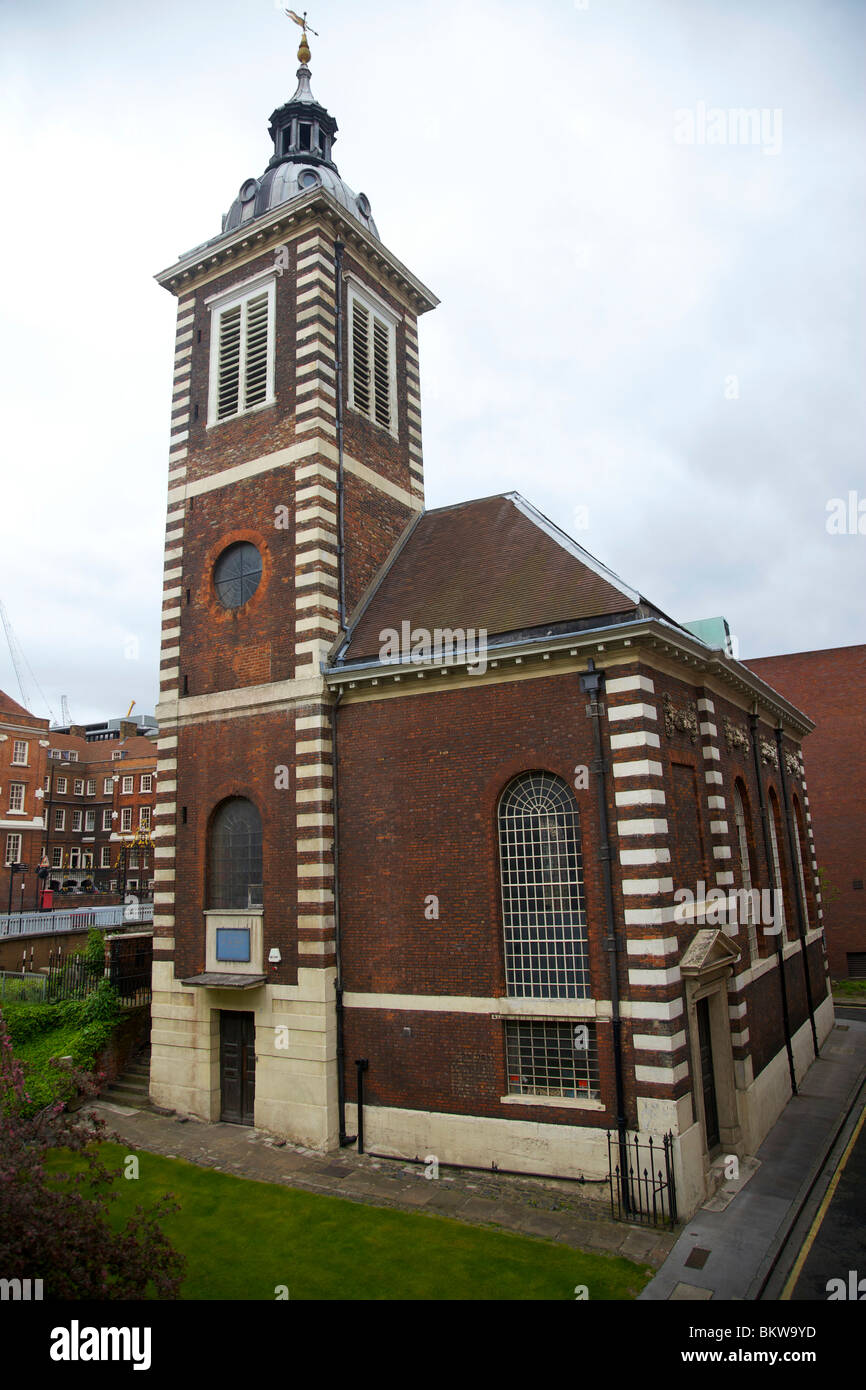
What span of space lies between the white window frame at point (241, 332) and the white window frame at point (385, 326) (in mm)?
2025

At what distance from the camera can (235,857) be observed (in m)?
19.8

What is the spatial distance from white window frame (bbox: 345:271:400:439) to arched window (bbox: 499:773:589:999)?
11932 mm

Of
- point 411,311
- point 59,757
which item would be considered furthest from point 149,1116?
point 59,757

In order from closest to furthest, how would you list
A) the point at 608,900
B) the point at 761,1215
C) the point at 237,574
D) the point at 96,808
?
the point at 761,1215 → the point at 608,900 → the point at 237,574 → the point at 96,808

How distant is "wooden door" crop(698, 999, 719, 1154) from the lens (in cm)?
1656

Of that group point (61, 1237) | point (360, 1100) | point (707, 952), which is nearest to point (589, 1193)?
point (707, 952)

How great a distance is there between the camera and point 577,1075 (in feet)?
48.9

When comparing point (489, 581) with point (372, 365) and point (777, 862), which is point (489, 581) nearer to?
point (372, 365)

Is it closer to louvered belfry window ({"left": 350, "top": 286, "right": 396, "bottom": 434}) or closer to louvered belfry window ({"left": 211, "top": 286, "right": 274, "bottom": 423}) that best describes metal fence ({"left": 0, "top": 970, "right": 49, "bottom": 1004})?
louvered belfry window ({"left": 211, "top": 286, "right": 274, "bottom": 423})

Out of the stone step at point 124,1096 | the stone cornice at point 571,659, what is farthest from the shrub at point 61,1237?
the stone step at point 124,1096

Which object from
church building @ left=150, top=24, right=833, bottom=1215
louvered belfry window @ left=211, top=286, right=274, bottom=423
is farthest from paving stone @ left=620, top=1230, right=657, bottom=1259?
louvered belfry window @ left=211, top=286, right=274, bottom=423

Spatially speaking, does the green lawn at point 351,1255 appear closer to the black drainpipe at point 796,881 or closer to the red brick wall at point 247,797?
the red brick wall at point 247,797

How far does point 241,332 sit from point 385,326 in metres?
4.34

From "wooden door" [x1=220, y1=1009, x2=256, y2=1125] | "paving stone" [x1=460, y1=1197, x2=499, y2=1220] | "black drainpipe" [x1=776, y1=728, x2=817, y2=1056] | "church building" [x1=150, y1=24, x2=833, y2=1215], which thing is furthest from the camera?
"black drainpipe" [x1=776, y1=728, x2=817, y2=1056]
